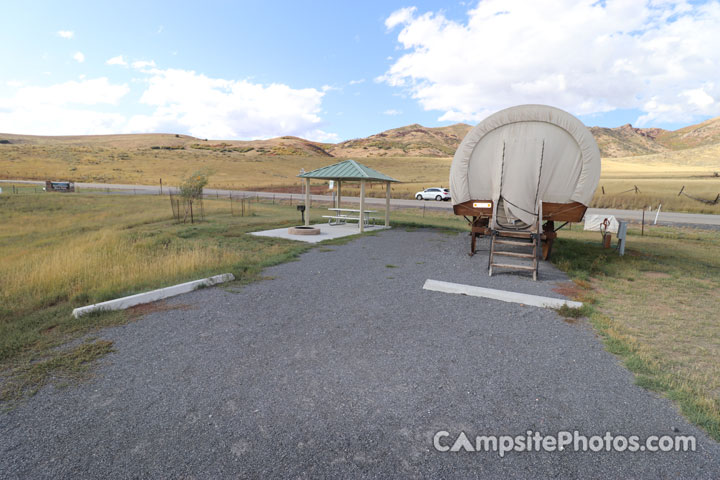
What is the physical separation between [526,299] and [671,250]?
338 inches

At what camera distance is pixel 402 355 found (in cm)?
421

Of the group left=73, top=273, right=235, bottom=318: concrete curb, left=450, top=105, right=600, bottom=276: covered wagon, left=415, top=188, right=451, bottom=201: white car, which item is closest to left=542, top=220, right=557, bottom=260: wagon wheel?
left=450, top=105, right=600, bottom=276: covered wagon

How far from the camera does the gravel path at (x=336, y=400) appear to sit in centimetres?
259

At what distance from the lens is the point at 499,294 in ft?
21.0

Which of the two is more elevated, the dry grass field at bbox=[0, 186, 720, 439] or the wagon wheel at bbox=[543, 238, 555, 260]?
the wagon wheel at bbox=[543, 238, 555, 260]

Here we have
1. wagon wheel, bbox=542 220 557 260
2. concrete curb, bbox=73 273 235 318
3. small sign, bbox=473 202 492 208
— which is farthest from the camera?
wagon wheel, bbox=542 220 557 260

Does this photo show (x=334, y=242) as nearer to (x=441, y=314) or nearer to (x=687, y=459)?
(x=441, y=314)

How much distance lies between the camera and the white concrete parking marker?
601cm

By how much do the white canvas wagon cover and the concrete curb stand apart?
614 cm

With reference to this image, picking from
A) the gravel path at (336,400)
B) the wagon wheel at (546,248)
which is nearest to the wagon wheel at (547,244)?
the wagon wheel at (546,248)

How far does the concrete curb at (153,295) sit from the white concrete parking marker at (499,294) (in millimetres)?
3844

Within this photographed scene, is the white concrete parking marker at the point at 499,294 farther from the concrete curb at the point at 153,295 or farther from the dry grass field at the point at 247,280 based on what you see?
the concrete curb at the point at 153,295

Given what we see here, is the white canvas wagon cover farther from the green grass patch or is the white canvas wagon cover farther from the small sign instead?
the green grass patch

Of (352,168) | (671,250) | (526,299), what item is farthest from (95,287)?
(671,250)
